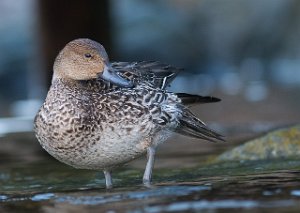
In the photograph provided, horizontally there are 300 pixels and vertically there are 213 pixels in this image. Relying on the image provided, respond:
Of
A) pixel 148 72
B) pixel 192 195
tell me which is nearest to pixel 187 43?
pixel 148 72

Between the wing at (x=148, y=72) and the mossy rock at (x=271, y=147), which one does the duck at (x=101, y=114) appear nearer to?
the wing at (x=148, y=72)

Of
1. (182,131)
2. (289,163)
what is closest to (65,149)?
(182,131)

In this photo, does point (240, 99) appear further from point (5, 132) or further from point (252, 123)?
point (5, 132)

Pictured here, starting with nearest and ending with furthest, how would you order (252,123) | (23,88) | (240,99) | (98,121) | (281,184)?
(281,184) → (98,121) → (252,123) → (240,99) → (23,88)

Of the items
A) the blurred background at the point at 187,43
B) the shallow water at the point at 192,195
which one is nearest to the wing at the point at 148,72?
the shallow water at the point at 192,195

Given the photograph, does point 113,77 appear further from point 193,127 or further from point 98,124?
point 193,127

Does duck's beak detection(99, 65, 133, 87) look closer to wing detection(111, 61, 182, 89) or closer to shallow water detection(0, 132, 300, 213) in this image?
wing detection(111, 61, 182, 89)

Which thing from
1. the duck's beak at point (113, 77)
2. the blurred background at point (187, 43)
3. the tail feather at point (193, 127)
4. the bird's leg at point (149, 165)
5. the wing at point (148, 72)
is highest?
the blurred background at point (187, 43)
